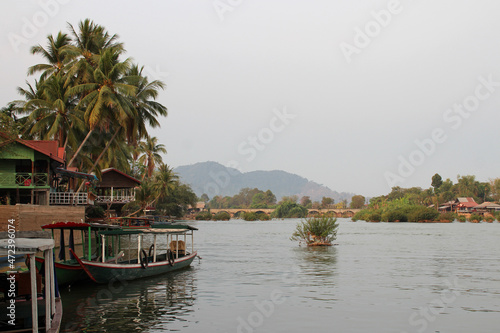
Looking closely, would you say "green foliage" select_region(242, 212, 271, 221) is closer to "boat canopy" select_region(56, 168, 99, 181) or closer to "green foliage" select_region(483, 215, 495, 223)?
"green foliage" select_region(483, 215, 495, 223)

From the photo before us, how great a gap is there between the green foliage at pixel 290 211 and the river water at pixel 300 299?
384ft

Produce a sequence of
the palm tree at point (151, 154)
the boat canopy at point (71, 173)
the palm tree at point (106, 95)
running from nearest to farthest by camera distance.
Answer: the boat canopy at point (71, 173)
the palm tree at point (106, 95)
the palm tree at point (151, 154)

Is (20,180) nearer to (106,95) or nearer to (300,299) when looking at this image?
(106,95)

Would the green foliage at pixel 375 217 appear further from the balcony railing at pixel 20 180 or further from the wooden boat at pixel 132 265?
the wooden boat at pixel 132 265

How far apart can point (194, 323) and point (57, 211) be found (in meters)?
19.6

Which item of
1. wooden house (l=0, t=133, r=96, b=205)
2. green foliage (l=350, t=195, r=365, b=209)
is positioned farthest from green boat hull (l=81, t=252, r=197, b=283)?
green foliage (l=350, t=195, r=365, b=209)

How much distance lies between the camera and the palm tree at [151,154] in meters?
79.3

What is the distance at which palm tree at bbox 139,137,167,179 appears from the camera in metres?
79.3

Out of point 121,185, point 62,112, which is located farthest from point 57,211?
point 121,185

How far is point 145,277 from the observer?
22.6 meters

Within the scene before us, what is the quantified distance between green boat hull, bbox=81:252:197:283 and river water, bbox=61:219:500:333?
0.37 metres

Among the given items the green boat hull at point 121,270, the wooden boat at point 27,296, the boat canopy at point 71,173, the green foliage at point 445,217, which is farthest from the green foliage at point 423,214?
the wooden boat at point 27,296

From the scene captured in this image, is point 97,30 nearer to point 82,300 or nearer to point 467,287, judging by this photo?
point 82,300

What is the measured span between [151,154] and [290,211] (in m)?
76.1
